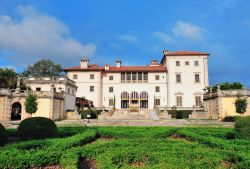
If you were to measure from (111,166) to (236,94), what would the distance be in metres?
32.9

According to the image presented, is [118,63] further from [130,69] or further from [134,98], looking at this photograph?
[134,98]

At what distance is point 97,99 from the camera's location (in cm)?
5441

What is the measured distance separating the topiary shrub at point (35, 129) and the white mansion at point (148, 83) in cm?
3895

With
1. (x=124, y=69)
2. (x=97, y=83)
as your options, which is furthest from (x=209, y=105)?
(x=97, y=83)

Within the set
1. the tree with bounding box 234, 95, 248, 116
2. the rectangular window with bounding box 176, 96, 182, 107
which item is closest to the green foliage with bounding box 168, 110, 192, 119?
the tree with bounding box 234, 95, 248, 116

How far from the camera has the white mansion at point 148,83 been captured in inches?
2083

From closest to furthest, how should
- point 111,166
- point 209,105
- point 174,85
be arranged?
point 111,166
point 209,105
point 174,85

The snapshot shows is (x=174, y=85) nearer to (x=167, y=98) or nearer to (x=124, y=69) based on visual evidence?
(x=167, y=98)

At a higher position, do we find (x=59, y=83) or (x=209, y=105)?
(x=59, y=83)

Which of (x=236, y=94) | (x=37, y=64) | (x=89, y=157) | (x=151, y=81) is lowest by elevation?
(x=89, y=157)

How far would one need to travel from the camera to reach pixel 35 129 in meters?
13.3

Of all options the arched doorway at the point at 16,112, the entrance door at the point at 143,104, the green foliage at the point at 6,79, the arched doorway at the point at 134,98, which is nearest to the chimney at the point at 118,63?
the arched doorway at the point at 134,98

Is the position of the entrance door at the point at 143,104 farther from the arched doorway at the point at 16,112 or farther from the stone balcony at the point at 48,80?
the arched doorway at the point at 16,112

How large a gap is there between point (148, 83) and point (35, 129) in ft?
140
